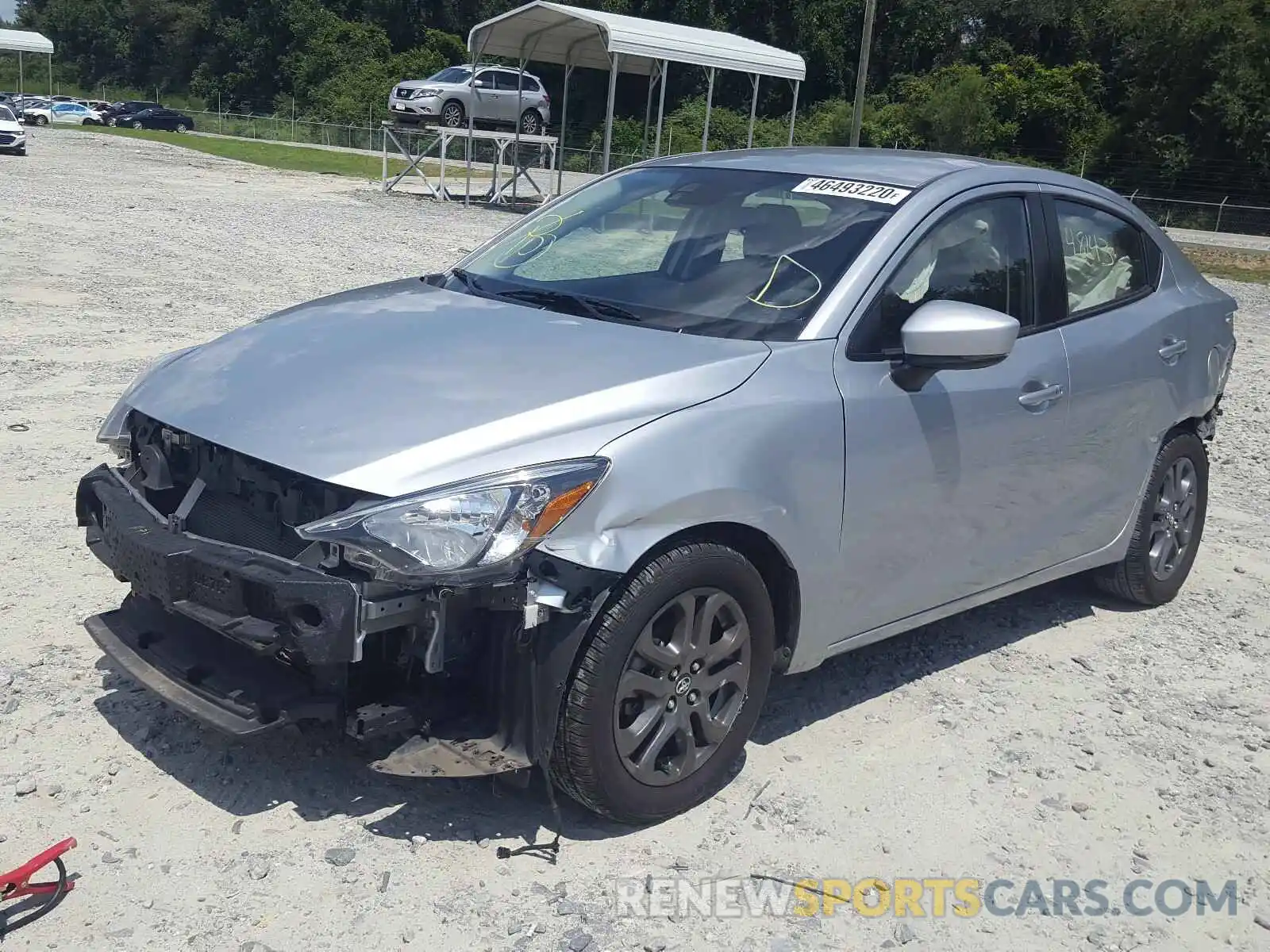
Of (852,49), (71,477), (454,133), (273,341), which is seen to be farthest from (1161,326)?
(852,49)

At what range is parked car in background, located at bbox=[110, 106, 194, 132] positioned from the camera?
61500mm

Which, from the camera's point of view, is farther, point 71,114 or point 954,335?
point 71,114

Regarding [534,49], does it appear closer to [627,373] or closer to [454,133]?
[454,133]

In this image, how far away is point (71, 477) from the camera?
6.25 metres

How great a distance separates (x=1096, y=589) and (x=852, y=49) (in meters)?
64.3

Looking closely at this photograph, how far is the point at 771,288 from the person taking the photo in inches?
160

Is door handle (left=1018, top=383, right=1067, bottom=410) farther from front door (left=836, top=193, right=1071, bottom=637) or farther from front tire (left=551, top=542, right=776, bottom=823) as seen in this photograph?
front tire (left=551, top=542, right=776, bottom=823)

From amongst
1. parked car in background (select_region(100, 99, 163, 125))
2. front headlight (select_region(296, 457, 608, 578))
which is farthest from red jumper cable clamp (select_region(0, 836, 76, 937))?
parked car in background (select_region(100, 99, 163, 125))

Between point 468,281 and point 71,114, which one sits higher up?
point 468,281

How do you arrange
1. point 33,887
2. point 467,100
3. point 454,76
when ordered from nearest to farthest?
point 33,887
point 467,100
point 454,76

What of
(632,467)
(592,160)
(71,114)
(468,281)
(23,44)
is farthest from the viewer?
(23,44)

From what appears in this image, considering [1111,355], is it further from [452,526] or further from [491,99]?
[491,99]

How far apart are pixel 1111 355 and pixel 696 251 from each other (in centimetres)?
172

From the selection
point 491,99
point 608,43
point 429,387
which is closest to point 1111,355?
point 429,387
